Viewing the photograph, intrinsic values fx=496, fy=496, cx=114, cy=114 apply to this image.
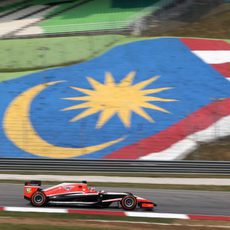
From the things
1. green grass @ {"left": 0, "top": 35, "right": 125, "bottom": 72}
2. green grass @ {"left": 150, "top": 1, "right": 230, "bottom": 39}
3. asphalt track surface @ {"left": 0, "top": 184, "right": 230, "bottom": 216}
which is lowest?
asphalt track surface @ {"left": 0, "top": 184, "right": 230, "bottom": 216}

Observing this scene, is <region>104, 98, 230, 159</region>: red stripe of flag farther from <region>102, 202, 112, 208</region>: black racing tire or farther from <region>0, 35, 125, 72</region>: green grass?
<region>102, 202, 112, 208</region>: black racing tire

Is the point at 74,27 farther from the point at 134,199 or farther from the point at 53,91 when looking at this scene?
the point at 134,199

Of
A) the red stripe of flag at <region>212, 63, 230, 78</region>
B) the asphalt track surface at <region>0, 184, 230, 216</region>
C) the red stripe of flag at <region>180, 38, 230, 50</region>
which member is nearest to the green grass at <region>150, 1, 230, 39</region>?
the red stripe of flag at <region>180, 38, 230, 50</region>

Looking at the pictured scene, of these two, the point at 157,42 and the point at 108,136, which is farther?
the point at 157,42

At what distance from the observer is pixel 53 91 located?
79.6 ft

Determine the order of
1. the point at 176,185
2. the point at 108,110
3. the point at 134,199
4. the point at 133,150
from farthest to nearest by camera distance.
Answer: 1. the point at 108,110
2. the point at 133,150
3. the point at 176,185
4. the point at 134,199

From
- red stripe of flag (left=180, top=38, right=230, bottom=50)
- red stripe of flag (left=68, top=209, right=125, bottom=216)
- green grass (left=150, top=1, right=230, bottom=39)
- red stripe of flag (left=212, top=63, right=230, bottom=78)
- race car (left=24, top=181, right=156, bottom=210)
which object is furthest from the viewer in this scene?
green grass (left=150, top=1, right=230, bottom=39)

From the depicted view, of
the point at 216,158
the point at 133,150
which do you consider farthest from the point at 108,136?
the point at 216,158

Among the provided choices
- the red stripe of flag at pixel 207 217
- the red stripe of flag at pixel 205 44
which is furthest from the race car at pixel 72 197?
the red stripe of flag at pixel 205 44

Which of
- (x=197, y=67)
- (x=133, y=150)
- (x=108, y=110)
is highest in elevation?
(x=197, y=67)

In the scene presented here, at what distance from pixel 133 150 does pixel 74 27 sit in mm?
14046

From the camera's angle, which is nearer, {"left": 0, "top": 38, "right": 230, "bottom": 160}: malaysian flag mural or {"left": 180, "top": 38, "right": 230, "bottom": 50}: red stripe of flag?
{"left": 0, "top": 38, "right": 230, "bottom": 160}: malaysian flag mural

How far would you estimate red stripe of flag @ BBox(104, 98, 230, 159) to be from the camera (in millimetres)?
20562

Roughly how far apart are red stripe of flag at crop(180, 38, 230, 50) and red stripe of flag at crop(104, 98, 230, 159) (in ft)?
17.1
